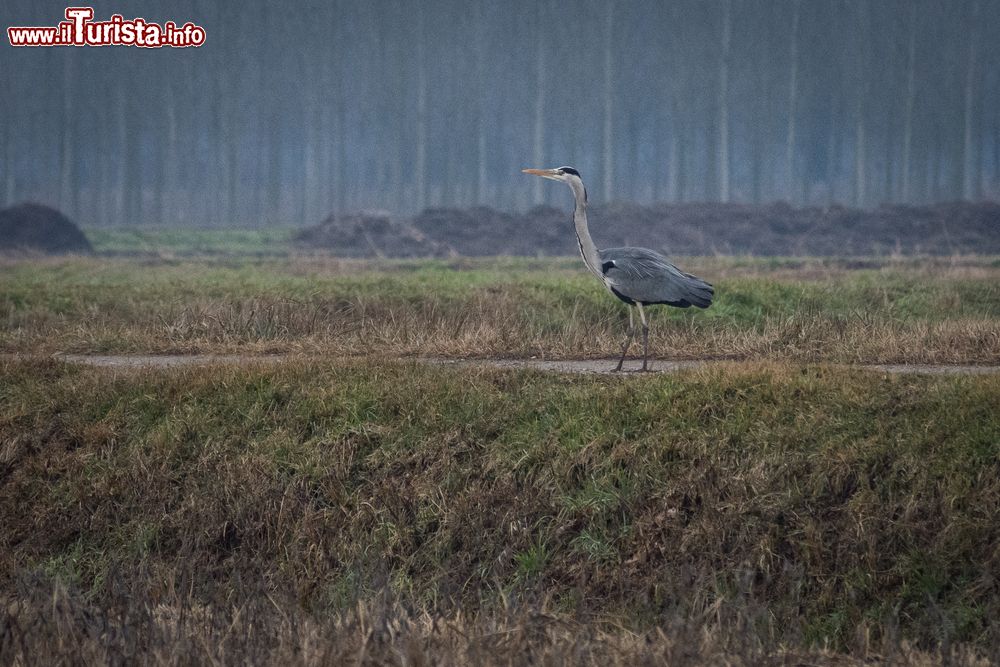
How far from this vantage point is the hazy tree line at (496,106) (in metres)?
53.7

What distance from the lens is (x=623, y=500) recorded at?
9797 mm

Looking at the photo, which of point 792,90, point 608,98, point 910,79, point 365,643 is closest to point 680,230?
point 608,98

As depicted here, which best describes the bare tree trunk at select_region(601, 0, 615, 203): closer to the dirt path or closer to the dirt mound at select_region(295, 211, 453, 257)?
the dirt mound at select_region(295, 211, 453, 257)

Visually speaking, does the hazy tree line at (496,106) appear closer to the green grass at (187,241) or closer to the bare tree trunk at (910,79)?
the bare tree trunk at (910,79)

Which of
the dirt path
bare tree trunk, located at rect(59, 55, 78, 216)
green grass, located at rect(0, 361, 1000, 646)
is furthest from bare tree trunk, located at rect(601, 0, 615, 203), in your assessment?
green grass, located at rect(0, 361, 1000, 646)

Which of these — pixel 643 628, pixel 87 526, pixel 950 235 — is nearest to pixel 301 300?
pixel 87 526

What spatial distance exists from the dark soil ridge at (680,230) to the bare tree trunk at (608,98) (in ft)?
16.1

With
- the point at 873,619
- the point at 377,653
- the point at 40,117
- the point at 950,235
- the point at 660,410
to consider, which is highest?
the point at 40,117

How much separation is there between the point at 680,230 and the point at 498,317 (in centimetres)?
3276

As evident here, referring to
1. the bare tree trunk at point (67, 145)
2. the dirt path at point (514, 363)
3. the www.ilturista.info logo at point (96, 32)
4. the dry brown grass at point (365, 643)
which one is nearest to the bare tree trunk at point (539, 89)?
the www.ilturista.info logo at point (96, 32)

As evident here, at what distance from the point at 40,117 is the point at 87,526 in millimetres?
55782

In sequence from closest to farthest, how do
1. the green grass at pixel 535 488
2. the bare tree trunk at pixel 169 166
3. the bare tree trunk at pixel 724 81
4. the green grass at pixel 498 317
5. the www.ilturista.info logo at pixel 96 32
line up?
the green grass at pixel 535 488 < the green grass at pixel 498 317 < the www.ilturista.info logo at pixel 96 32 < the bare tree trunk at pixel 724 81 < the bare tree trunk at pixel 169 166

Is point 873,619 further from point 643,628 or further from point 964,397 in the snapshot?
point 964,397

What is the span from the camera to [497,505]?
33.0 feet
